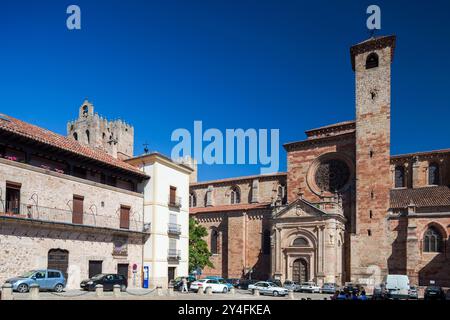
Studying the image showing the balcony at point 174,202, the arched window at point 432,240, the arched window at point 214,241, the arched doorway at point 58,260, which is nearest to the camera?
→ the arched doorway at point 58,260

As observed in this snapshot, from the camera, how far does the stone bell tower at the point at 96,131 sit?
7050cm

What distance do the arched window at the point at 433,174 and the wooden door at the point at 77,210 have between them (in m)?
32.4

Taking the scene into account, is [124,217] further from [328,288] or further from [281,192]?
[281,192]

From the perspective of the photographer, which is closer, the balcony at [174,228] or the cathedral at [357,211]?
the balcony at [174,228]

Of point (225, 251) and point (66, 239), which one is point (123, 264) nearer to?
point (66, 239)

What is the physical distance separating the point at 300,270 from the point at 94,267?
19.6m

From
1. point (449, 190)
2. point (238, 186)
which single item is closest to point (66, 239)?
point (238, 186)

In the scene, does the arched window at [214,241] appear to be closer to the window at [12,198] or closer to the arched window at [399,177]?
the arched window at [399,177]

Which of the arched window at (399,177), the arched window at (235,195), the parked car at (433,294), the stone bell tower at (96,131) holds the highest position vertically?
the stone bell tower at (96,131)

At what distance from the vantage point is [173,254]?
102 ft

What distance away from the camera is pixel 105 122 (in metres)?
73.2

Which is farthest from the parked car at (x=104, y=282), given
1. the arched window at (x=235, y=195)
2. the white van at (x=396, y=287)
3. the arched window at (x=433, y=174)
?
the arched window at (x=433, y=174)

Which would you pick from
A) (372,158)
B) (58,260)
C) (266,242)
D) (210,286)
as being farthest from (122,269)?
(372,158)

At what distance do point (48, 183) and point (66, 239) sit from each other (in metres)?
3.38
